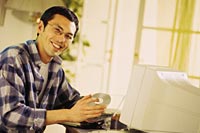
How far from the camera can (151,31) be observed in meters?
3.73

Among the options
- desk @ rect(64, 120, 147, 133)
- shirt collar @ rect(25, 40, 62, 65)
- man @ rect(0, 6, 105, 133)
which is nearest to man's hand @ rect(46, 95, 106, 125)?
man @ rect(0, 6, 105, 133)

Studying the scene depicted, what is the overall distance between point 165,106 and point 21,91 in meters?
0.59

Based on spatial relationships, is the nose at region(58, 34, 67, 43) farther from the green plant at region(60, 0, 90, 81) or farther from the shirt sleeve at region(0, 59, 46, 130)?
the green plant at region(60, 0, 90, 81)

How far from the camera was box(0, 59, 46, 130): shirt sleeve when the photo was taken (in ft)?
4.84

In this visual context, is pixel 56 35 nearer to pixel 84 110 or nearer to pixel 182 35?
pixel 84 110

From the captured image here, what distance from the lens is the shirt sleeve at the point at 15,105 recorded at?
1.47m

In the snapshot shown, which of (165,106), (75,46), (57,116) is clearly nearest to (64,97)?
(57,116)

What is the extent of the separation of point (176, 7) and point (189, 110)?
92.8 inches

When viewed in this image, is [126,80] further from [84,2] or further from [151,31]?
[84,2]

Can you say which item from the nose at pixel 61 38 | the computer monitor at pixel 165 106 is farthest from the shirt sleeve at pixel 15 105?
the computer monitor at pixel 165 106

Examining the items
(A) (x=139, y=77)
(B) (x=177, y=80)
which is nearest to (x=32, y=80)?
(A) (x=139, y=77)

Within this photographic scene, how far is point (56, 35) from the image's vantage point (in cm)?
166

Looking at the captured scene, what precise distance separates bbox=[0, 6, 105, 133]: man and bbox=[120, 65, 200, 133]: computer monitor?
0.61 feet

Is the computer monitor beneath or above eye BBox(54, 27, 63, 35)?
beneath
